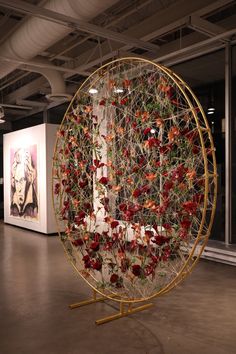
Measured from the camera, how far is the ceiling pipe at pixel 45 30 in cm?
370

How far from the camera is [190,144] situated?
2.84m

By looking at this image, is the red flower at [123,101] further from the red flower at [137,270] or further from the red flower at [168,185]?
the red flower at [137,270]

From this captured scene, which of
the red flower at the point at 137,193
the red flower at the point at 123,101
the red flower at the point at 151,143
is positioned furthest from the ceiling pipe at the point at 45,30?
the red flower at the point at 137,193

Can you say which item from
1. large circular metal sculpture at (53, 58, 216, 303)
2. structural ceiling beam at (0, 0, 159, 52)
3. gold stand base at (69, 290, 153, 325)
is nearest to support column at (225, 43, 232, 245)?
structural ceiling beam at (0, 0, 159, 52)

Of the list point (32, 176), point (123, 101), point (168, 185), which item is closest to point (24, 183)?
Result: point (32, 176)

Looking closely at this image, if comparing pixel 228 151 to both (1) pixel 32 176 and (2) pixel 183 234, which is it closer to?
(2) pixel 183 234

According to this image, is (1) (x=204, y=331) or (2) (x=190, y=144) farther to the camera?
(1) (x=204, y=331)

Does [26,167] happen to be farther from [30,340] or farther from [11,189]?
[30,340]

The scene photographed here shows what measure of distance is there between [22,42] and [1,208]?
23.4ft

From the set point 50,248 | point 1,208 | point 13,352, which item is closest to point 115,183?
point 13,352

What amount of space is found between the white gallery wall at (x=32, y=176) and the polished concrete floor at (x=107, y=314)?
2.79 meters

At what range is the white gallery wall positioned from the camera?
7691 mm

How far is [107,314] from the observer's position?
3418mm

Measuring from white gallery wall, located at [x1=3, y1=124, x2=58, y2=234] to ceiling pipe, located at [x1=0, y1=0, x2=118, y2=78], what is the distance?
278cm
